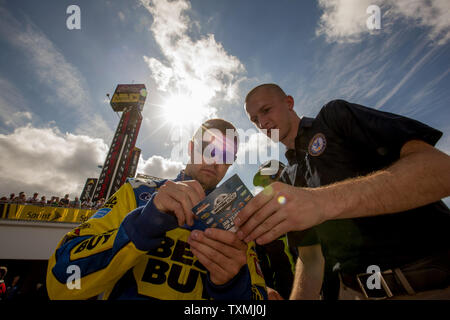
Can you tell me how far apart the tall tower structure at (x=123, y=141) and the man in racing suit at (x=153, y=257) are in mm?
38465

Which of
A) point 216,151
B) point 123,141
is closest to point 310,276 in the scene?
point 216,151

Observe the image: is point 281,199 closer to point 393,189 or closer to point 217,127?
point 393,189

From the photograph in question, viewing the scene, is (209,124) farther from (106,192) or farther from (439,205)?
(106,192)

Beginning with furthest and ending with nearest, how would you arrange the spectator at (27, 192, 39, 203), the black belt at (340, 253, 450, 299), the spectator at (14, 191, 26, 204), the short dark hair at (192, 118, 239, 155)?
the spectator at (27, 192, 39, 203)
the spectator at (14, 191, 26, 204)
the short dark hair at (192, 118, 239, 155)
the black belt at (340, 253, 450, 299)

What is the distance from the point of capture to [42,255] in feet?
30.8

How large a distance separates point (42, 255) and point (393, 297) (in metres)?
14.2

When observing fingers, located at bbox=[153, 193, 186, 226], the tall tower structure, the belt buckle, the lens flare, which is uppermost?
the tall tower structure

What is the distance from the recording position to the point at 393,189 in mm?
950

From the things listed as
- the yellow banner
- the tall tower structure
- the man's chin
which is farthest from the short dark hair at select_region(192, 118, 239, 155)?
the tall tower structure

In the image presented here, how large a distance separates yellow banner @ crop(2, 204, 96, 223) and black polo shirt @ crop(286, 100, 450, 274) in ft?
44.1

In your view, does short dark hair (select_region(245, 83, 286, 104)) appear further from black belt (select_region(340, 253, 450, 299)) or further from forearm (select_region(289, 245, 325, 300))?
black belt (select_region(340, 253, 450, 299))

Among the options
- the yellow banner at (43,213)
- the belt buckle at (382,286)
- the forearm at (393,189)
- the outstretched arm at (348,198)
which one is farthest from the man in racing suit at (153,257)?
the yellow banner at (43,213)

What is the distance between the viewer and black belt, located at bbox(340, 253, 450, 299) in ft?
3.74

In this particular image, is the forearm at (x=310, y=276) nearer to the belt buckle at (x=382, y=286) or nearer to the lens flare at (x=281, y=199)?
the belt buckle at (x=382, y=286)
